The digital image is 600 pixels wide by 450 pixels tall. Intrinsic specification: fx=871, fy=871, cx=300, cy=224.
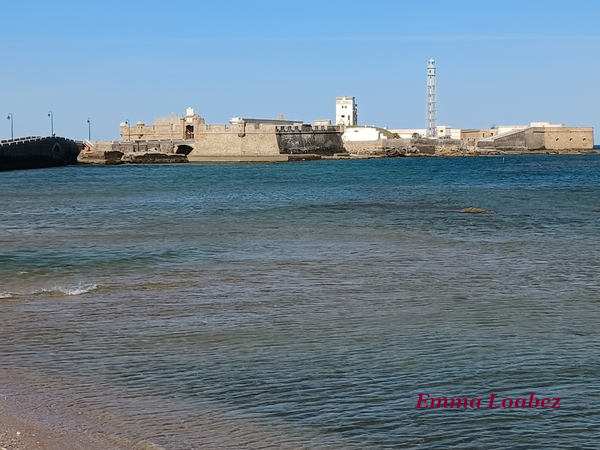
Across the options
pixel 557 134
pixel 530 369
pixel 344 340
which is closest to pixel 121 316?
pixel 344 340

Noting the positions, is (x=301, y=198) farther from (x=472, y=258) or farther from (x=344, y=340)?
(x=344, y=340)

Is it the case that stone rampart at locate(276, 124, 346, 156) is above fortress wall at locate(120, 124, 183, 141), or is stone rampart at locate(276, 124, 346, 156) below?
below

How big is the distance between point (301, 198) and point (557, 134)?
7310cm

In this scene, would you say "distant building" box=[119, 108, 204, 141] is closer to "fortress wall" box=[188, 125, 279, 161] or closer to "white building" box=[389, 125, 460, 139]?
"fortress wall" box=[188, 125, 279, 161]

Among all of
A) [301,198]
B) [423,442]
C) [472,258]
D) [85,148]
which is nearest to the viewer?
[423,442]

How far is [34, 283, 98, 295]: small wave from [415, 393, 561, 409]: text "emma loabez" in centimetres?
471

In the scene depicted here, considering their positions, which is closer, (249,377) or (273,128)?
(249,377)

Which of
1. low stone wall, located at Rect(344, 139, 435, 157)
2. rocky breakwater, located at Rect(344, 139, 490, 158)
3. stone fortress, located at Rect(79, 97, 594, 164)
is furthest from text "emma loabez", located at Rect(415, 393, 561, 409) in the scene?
low stone wall, located at Rect(344, 139, 435, 157)

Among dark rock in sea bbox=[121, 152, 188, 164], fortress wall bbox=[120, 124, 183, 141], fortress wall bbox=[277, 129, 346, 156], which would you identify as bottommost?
dark rock in sea bbox=[121, 152, 188, 164]

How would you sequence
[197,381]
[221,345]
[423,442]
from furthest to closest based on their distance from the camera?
[221,345] → [197,381] → [423,442]

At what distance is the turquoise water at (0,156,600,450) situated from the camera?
4738 millimetres

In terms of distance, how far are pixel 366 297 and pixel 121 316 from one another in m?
2.36

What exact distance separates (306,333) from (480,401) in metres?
2.04

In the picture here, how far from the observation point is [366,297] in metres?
8.43
